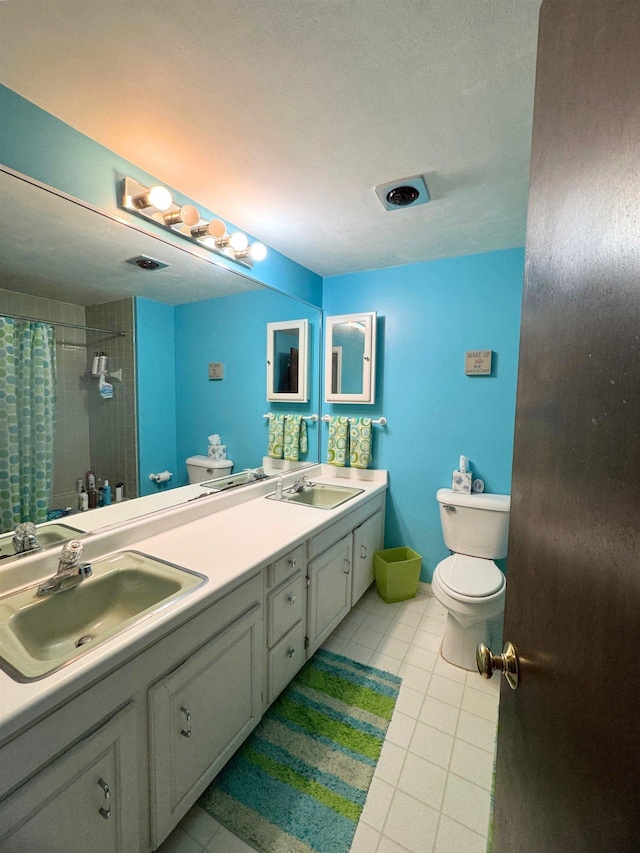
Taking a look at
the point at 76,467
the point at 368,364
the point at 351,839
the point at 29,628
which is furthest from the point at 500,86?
the point at 351,839

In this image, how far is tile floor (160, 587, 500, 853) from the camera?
3.45 ft

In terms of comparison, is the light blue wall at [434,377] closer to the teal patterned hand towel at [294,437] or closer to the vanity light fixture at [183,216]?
the teal patterned hand towel at [294,437]

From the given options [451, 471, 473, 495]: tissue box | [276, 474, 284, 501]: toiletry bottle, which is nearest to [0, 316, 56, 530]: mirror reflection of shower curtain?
[276, 474, 284, 501]: toiletry bottle

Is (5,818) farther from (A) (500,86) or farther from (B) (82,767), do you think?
(A) (500,86)

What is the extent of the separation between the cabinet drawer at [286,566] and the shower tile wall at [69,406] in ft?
2.48

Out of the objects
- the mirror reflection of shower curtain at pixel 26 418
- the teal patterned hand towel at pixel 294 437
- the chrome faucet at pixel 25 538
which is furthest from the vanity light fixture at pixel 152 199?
the teal patterned hand towel at pixel 294 437

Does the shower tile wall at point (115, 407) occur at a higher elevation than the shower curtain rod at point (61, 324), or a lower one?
lower

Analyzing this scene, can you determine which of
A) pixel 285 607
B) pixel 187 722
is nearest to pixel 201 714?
pixel 187 722

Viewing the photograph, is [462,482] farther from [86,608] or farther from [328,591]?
[86,608]

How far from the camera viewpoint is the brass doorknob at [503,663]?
0.60m

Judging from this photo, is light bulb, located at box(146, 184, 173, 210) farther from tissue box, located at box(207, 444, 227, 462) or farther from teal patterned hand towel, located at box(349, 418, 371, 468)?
teal patterned hand towel, located at box(349, 418, 371, 468)

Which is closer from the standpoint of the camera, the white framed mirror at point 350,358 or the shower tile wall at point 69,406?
the shower tile wall at point 69,406

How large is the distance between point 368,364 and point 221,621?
1760 mm

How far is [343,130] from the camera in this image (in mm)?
1136
